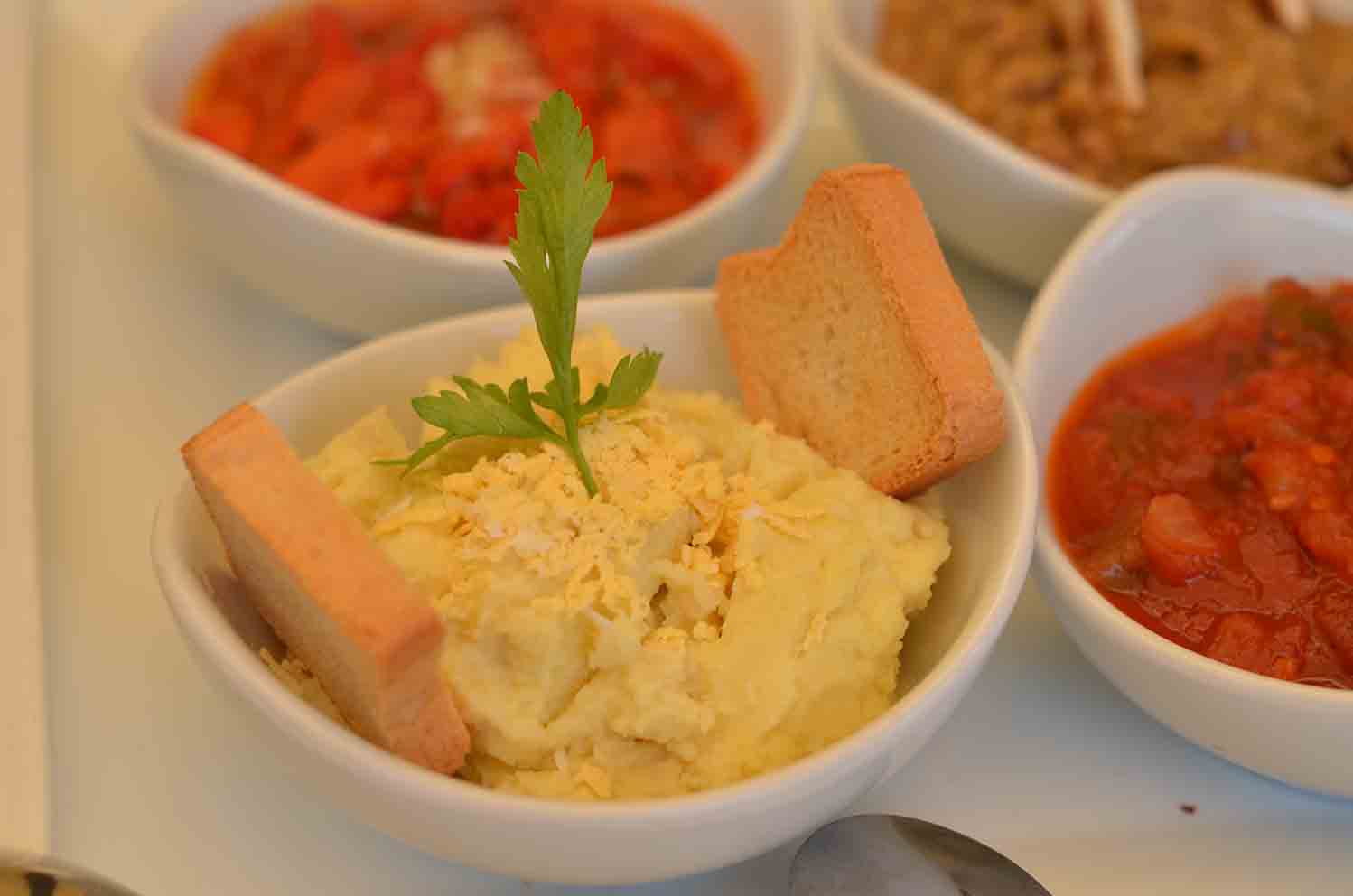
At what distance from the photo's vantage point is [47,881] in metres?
1.50

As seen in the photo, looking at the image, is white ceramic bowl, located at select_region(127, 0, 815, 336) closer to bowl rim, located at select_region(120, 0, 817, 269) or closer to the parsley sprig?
bowl rim, located at select_region(120, 0, 817, 269)

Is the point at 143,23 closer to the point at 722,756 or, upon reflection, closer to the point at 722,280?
the point at 722,280

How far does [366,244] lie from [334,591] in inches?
39.1

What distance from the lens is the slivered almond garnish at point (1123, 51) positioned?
8.77ft

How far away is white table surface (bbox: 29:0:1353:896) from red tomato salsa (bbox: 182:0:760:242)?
1.31 feet

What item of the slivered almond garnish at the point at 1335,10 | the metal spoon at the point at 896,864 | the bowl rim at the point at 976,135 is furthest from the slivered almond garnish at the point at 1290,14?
the metal spoon at the point at 896,864

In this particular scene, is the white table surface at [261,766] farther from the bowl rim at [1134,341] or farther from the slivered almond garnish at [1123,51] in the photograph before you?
the slivered almond garnish at [1123,51]

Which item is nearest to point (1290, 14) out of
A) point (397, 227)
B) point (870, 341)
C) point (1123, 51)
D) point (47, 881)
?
point (1123, 51)

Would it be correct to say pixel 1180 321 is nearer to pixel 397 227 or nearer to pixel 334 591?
pixel 397 227

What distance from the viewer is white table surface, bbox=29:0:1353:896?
1.77 metres

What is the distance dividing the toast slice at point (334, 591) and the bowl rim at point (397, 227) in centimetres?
75

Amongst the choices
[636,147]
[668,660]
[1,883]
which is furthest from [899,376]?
[1,883]

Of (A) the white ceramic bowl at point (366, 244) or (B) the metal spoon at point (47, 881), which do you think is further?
(A) the white ceramic bowl at point (366, 244)

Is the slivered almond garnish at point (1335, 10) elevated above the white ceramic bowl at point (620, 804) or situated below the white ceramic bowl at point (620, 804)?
below
